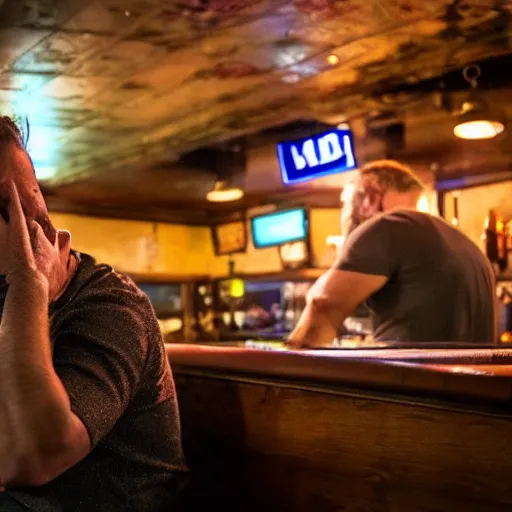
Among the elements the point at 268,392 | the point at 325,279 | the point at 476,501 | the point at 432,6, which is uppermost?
the point at 432,6

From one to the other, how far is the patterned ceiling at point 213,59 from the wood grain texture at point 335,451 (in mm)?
1202

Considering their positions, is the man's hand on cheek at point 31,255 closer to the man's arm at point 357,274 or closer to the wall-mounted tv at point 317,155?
the man's arm at point 357,274

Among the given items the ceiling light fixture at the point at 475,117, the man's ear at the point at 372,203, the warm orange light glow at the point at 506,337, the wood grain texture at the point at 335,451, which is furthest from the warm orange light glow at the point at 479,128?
the wood grain texture at the point at 335,451

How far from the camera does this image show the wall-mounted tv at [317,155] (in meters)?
5.25

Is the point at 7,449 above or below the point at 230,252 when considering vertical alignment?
below

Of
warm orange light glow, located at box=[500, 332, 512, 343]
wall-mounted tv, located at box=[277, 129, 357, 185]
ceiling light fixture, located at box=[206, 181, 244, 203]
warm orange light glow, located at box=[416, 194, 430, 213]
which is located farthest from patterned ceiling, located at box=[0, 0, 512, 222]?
warm orange light glow, located at box=[500, 332, 512, 343]

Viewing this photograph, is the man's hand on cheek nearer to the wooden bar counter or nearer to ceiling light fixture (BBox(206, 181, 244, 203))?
the wooden bar counter

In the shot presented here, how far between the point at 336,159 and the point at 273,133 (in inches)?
49.4

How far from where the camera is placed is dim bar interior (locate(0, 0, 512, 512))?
160cm

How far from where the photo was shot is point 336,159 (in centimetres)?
529

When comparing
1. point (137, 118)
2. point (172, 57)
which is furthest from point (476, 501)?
point (137, 118)

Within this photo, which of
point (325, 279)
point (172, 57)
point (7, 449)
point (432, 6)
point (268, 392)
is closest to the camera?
point (7, 449)

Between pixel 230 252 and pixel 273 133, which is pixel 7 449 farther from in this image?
pixel 230 252

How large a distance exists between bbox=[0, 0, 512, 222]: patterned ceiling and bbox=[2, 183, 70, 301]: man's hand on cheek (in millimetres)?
851
